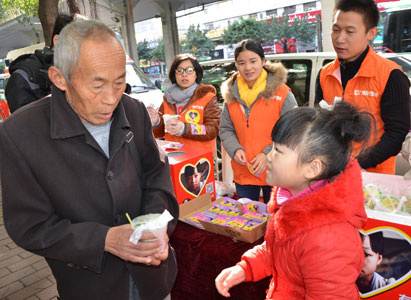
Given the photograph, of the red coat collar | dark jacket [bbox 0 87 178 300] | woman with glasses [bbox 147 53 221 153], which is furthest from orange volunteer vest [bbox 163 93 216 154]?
the red coat collar

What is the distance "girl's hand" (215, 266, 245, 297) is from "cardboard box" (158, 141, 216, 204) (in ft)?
2.42

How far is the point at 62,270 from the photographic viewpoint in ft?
4.06

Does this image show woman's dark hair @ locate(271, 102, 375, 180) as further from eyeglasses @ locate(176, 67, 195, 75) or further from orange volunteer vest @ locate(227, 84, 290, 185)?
eyeglasses @ locate(176, 67, 195, 75)

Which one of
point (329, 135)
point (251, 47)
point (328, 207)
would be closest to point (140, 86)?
point (251, 47)

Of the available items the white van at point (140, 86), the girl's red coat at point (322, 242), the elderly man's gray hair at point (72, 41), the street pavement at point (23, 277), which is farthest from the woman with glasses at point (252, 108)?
the white van at point (140, 86)

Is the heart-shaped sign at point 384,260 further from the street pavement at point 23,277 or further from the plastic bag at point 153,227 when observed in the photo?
the street pavement at point 23,277

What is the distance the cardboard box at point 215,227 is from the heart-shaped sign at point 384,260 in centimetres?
49

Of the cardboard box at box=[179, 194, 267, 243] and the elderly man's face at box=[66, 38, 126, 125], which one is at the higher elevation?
the elderly man's face at box=[66, 38, 126, 125]

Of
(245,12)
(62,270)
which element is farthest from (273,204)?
(245,12)

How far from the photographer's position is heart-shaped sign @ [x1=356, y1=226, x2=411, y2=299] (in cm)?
128

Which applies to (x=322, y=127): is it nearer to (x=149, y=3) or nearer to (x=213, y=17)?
(x=149, y=3)

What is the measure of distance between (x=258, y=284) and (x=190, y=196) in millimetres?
706

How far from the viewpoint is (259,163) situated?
2.27 m

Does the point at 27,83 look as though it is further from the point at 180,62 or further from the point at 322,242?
the point at 322,242
